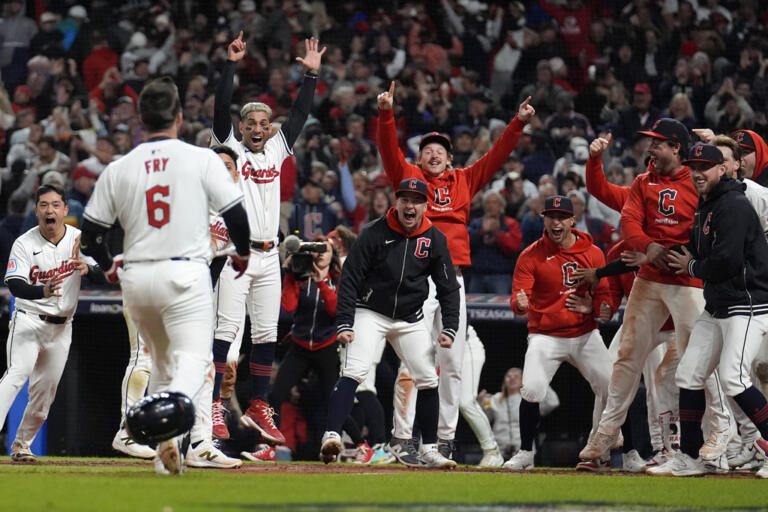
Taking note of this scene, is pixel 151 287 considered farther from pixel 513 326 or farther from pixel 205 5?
Result: pixel 205 5

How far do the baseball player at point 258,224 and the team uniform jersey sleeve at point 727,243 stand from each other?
9.30ft

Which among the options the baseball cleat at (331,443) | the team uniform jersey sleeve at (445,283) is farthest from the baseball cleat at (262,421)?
the team uniform jersey sleeve at (445,283)

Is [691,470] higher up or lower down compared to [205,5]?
lower down

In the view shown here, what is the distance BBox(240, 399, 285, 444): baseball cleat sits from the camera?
7.77 metres

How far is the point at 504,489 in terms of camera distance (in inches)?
232

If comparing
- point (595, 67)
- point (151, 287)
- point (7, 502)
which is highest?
point (595, 67)

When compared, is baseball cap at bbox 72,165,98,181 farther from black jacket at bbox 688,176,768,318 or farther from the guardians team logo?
black jacket at bbox 688,176,768,318

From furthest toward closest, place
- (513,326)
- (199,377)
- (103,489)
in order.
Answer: (513,326) < (199,377) < (103,489)

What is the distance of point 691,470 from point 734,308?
41.5 inches

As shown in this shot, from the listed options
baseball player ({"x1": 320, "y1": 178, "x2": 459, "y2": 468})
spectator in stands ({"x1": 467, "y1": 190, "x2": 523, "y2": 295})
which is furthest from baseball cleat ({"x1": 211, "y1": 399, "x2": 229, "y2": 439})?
spectator in stands ({"x1": 467, "y1": 190, "x2": 523, "y2": 295})

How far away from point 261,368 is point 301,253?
3.67 feet

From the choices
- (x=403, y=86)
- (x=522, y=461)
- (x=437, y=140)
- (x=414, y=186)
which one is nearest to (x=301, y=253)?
(x=437, y=140)

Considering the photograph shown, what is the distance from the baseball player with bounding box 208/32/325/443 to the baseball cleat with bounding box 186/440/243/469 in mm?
1058

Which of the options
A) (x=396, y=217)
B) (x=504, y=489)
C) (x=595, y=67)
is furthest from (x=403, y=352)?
(x=595, y=67)
